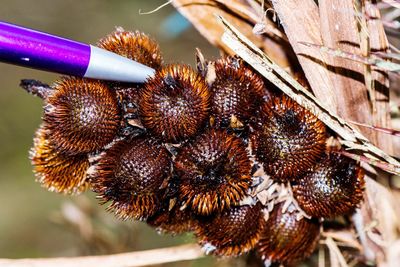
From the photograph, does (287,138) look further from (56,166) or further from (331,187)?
(56,166)

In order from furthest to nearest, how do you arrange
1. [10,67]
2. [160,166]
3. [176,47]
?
1. [10,67]
2. [176,47]
3. [160,166]

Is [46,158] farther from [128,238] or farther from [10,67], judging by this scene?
[10,67]

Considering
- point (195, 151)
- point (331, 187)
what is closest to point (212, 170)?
point (195, 151)

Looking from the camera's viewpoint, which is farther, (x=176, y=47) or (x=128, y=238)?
(x=176, y=47)

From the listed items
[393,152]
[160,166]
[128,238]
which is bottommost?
[128,238]

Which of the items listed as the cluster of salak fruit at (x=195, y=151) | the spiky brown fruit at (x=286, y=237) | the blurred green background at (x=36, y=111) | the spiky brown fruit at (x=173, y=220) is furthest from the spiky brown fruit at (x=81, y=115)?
the blurred green background at (x=36, y=111)

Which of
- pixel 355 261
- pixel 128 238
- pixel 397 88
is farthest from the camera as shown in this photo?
pixel 128 238

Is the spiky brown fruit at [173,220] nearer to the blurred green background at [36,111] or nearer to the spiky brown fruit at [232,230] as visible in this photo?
the spiky brown fruit at [232,230]

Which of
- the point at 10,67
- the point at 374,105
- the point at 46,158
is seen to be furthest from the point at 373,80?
the point at 10,67
